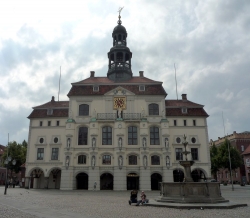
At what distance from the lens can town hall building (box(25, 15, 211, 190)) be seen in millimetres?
46375

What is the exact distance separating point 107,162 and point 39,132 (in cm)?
1431

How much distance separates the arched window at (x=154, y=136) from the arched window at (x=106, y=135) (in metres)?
7.44

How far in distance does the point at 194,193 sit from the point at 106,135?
29135 millimetres

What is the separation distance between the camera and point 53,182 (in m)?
50.4

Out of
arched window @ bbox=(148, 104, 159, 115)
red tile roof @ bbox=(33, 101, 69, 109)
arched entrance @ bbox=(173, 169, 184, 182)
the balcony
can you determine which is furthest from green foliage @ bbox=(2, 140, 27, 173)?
arched entrance @ bbox=(173, 169, 184, 182)

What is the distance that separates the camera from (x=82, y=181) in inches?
1921

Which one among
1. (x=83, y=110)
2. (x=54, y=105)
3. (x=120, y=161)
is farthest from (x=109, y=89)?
(x=120, y=161)

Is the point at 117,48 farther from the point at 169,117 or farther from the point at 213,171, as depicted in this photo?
the point at 213,171

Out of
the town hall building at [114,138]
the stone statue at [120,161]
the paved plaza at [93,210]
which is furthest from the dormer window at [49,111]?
→ the paved plaza at [93,210]

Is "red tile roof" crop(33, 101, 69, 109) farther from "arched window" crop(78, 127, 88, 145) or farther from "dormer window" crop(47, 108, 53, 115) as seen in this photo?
"arched window" crop(78, 127, 88, 145)

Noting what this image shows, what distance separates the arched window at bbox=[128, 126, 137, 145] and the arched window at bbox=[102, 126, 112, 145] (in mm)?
3449

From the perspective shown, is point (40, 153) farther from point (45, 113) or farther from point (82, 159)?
point (82, 159)

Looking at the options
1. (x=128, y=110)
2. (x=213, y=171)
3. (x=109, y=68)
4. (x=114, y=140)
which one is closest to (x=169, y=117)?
(x=128, y=110)

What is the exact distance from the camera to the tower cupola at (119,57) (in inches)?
2140
